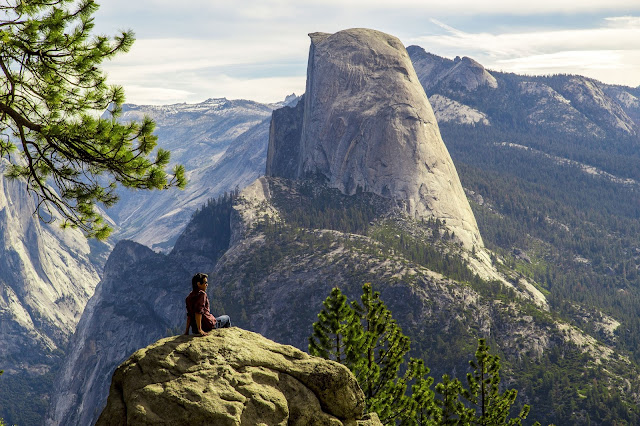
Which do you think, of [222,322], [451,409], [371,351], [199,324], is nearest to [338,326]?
[371,351]

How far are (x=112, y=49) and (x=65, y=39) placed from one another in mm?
1630

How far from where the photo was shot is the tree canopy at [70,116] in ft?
73.6

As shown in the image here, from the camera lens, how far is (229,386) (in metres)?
19.8

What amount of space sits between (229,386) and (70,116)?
11.2 metres

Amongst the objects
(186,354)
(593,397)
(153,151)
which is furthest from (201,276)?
(593,397)

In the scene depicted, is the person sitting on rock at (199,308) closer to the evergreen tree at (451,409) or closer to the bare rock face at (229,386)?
the bare rock face at (229,386)

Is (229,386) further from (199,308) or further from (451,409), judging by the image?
(451,409)

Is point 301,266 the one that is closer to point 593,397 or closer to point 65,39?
point 593,397

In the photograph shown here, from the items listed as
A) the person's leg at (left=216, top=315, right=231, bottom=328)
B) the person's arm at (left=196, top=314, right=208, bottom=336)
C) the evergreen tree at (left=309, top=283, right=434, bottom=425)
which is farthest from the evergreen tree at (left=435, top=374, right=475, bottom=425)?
the person's arm at (left=196, top=314, right=208, bottom=336)

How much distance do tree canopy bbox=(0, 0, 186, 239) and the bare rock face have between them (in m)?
6.56

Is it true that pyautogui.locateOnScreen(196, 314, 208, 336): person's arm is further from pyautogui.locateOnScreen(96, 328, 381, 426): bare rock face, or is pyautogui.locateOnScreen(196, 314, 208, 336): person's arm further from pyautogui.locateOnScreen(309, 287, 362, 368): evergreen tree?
pyautogui.locateOnScreen(309, 287, 362, 368): evergreen tree

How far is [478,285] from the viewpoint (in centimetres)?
16912

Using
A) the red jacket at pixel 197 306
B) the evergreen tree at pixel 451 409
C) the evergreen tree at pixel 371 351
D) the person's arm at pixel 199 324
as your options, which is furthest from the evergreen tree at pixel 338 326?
the person's arm at pixel 199 324

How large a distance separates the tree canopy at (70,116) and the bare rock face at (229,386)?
6563mm
